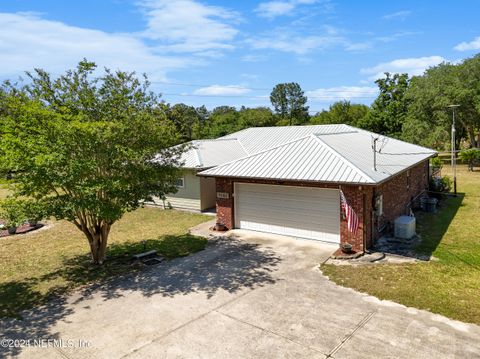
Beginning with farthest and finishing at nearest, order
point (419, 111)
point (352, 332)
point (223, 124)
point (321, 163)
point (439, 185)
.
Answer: point (223, 124), point (419, 111), point (439, 185), point (321, 163), point (352, 332)

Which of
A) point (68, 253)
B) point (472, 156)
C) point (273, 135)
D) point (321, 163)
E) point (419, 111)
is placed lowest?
point (68, 253)

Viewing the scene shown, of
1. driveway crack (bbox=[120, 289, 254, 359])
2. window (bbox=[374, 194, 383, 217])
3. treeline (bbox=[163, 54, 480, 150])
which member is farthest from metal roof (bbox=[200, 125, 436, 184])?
treeline (bbox=[163, 54, 480, 150])

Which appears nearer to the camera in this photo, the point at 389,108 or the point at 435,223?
the point at 435,223

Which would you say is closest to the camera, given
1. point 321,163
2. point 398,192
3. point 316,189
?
point 316,189

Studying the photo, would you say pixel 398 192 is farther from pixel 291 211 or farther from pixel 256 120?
pixel 256 120

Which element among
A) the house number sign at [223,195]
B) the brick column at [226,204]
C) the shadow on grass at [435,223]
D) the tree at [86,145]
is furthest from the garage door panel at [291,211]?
the tree at [86,145]

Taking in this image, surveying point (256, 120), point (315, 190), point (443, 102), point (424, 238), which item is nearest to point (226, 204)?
point (315, 190)

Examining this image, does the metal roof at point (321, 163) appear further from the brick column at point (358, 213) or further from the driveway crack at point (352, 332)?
the driveway crack at point (352, 332)
